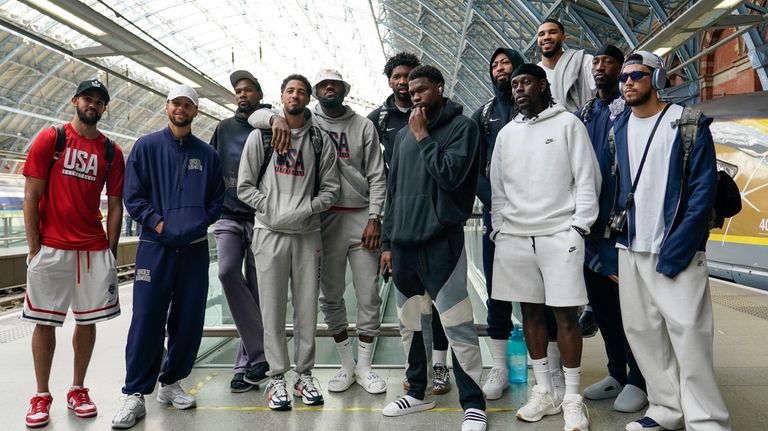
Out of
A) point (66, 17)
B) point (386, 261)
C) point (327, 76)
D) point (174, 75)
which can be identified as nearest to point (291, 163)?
point (327, 76)

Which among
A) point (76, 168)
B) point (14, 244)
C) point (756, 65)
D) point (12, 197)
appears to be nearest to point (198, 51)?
point (12, 197)

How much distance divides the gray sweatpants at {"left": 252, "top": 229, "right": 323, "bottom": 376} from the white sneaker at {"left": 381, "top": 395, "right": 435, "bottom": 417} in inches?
27.4

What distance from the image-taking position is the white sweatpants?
2.89 meters

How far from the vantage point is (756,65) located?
13.2 meters

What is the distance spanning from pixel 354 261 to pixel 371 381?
0.88 m

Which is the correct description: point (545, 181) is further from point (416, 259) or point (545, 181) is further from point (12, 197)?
point (12, 197)

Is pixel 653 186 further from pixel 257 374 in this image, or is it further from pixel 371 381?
pixel 257 374

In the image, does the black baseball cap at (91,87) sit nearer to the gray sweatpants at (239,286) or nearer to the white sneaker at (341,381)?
the gray sweatpants at (239,286)

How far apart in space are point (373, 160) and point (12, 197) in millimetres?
16409

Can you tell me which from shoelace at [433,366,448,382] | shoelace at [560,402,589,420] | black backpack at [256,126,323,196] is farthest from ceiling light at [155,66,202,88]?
shoelace at [560,402,589,420]

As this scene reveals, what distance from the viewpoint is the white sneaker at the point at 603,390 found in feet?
12.3

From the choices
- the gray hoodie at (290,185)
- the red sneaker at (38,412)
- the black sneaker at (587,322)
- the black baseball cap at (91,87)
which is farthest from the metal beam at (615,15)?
the red sneaker at (38,412)

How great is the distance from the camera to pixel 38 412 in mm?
3479

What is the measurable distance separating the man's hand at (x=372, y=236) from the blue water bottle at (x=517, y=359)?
1266mm
